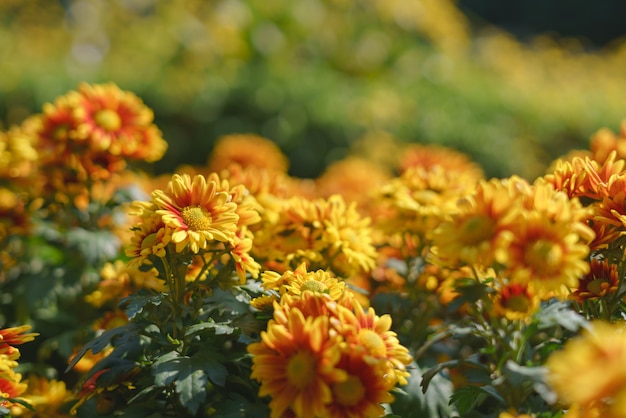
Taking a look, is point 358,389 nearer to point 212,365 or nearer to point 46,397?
point 212,365

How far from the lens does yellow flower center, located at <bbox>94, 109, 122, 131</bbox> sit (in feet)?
7.01

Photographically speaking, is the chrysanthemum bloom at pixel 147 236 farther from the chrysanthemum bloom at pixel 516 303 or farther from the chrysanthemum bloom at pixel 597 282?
the chrysanthemum bloom at pixel 597 282

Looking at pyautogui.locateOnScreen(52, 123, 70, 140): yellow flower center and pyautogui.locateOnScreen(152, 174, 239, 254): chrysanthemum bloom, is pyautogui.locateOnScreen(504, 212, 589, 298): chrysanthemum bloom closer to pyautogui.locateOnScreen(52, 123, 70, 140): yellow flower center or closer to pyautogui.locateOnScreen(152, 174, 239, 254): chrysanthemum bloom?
pyautogui.locateOnScreen(152, 174, 239, 254): chrysanthemum bloom

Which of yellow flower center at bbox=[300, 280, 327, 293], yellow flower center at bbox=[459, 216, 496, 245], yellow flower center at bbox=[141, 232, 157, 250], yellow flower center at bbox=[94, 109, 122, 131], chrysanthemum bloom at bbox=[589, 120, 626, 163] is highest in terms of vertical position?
yellow flower center at bbox=[459, 216, 496, 245]

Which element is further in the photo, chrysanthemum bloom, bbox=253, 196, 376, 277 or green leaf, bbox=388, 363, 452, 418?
chrysanthemum bloom, bbox=253, 196, 376, 277

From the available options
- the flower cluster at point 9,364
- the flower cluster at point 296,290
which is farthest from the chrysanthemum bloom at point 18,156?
the flower cluster at point 9,364

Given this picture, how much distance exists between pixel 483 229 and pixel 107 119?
4.61 ft

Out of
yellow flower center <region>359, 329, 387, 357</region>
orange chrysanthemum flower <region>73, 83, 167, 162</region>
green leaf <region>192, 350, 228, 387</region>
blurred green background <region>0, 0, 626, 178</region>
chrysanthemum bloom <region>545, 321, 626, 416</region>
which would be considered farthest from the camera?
blurred green background <region>0, 0, 626, 178</region>

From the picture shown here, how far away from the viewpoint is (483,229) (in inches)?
47.0

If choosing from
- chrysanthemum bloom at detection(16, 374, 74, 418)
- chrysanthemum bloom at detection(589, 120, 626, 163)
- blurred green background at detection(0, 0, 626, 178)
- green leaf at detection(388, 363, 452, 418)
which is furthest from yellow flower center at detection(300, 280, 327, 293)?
blurred green background at detection(0, 0, 626, 178)

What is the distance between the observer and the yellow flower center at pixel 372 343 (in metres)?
1.24

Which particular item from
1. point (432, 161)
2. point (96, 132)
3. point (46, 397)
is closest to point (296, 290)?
point (46, 397)

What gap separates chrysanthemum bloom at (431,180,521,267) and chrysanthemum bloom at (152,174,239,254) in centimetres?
45

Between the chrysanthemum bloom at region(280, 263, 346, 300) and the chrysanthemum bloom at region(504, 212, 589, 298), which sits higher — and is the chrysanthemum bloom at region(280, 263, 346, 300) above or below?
below
